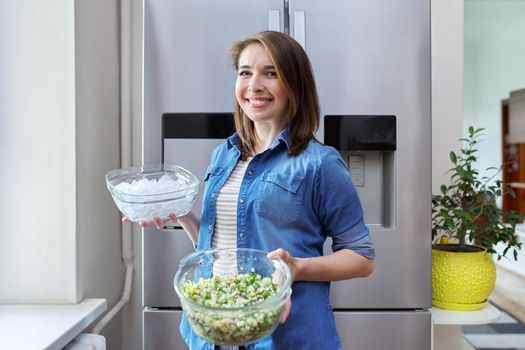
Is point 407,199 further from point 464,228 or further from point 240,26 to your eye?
point 240,26

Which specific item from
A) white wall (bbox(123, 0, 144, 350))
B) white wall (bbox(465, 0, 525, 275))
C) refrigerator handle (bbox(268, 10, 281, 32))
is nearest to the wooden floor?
white wall (bbox(465, 0, 525, 275))

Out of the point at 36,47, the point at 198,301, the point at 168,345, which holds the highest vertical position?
the point at 36,47

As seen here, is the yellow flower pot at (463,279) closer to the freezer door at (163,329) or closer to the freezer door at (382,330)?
the freezer door at (382,330)

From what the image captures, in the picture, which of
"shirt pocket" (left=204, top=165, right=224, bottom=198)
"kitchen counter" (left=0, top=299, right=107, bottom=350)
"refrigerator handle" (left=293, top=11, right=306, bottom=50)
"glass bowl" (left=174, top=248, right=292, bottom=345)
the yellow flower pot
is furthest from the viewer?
the yellow flower pot

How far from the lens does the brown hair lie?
3.10 ft

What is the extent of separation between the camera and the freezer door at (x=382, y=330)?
144cm

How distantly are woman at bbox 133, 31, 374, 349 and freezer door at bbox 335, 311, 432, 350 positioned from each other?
19.0 inches

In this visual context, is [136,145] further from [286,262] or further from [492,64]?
[492,64]

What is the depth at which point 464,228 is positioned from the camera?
5.12ft

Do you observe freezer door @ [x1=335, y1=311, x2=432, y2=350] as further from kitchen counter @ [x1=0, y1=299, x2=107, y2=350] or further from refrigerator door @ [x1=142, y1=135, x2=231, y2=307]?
kitchen counter @ [x1=0, y1=299, x2=107, y2=350]

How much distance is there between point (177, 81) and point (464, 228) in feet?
3.44

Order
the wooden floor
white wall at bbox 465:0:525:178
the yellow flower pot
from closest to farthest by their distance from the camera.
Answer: the yellow flower pot → the wooden floor → white wall at bbox 465:0:525:178

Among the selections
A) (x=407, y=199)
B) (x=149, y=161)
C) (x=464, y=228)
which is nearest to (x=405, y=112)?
(x=407, y=199)

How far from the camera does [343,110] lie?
1.44 meters
